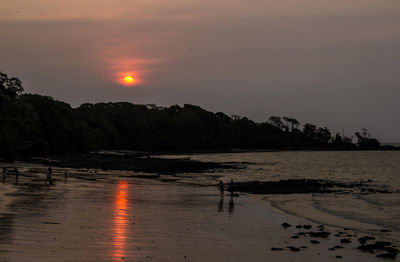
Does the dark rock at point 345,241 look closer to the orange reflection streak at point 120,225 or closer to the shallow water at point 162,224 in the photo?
the shallow water at point 162,224

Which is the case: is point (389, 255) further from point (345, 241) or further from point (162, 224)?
point (162, 224)

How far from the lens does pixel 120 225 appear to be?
23781 mm

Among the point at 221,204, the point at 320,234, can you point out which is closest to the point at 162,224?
the point at 320,234

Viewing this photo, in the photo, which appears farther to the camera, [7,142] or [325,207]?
[7,142]

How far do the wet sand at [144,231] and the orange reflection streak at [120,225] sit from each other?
0.11ft

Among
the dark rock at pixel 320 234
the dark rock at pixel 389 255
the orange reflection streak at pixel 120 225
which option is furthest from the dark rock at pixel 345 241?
the orange reflection streak at pixel 120 225

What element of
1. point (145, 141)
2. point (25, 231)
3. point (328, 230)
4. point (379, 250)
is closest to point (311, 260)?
point (379, 250)

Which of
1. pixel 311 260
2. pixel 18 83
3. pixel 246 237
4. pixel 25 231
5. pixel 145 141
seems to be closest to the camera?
pixel 311 260

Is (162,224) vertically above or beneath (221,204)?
above

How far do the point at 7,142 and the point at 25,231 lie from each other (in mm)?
58684

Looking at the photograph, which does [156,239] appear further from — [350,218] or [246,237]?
[350,218]

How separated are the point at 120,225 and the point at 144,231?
169 centimetres

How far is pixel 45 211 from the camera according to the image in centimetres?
2688

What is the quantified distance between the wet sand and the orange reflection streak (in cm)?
3
